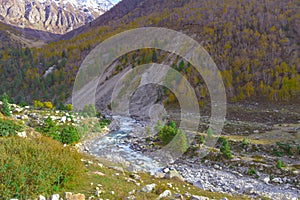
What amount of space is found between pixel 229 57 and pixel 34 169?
54.3 meters

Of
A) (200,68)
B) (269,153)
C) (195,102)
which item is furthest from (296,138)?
(200,68)

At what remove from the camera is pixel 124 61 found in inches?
2603

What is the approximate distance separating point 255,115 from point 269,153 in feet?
46.3

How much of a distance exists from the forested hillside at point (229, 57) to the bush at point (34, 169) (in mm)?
39145

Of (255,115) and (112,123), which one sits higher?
(255,115)

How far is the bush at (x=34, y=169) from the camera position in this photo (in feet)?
22.3

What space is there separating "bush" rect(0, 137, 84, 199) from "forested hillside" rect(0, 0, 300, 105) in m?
39.1

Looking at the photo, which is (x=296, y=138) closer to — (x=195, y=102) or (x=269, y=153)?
(x=269, y=153)

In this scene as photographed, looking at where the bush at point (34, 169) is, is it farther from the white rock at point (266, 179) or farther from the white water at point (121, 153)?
the white rock at point (266, 179)

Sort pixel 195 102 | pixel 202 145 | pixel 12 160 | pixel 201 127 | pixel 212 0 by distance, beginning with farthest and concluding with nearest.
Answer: pixel 212 0
pixel 195 102
pixel 201 127
pixel 202 145
pixel 12 160

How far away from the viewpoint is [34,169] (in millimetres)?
7387

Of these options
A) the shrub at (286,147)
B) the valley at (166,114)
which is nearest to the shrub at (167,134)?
the valley at (166,114)

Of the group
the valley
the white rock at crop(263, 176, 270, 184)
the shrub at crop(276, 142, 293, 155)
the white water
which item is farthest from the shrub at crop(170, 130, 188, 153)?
the shrub at crop(276, 142, 293, 155)

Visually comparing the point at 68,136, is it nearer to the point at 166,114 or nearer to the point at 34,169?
the point at 34,169
